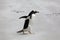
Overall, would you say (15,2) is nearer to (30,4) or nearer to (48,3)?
(30,4)

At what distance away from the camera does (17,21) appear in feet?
5.48

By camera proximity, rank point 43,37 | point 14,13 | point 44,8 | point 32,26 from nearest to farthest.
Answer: point 43,37
point 32,26
point 14,13
point 44,8

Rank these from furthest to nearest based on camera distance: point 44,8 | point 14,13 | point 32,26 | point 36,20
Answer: point 44,8
point 14,13
point 36,20
point 32,26

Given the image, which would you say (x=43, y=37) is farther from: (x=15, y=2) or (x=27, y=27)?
(x=15, y=2)

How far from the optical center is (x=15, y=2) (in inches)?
86.6

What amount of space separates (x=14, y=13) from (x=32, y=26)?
1.10ft

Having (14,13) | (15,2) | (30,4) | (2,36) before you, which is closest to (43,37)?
(2,36)

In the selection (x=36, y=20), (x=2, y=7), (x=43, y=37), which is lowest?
(x=43, y=37)

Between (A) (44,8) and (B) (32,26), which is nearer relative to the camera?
(B) (32,26)

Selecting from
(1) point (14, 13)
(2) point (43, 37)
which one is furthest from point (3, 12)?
(2) point (43, 37)

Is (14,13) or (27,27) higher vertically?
(14,13)

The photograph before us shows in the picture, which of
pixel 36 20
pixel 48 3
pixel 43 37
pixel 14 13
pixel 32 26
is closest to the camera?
pixel 43 37

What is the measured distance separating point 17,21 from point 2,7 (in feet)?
1.48

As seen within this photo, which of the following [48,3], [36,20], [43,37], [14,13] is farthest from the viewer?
[48,3]
